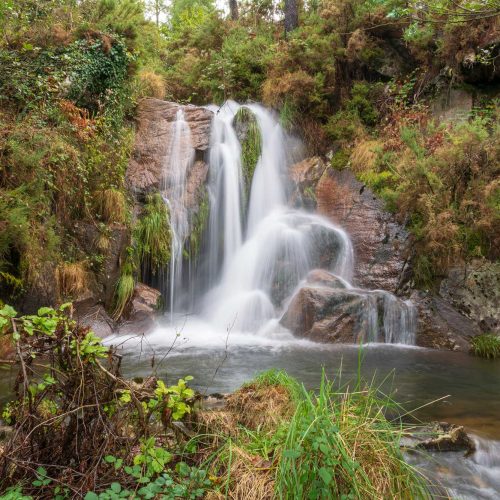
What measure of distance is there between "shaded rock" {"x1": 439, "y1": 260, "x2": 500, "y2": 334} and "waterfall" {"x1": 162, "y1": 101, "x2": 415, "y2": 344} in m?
0.84

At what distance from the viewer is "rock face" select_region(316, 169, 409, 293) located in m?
8.45

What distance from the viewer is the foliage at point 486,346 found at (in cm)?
686

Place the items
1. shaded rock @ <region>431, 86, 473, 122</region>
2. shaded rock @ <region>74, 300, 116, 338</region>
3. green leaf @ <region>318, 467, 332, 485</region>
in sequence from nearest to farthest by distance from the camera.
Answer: green leaf @ <region>318, 467, 332, 485</region> < shaded rock @ <region>74, 300, 116, 338</region> < shaded rock @ <region>431, 86, 473, 122</region>

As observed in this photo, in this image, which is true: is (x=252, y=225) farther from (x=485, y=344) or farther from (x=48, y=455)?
(x=48, y=455)

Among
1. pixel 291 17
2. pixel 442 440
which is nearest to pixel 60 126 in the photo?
pixel 442 440

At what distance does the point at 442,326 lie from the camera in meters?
7.49

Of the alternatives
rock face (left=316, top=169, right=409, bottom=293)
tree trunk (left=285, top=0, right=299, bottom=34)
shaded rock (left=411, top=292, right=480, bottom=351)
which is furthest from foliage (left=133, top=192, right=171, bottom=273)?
tree trunk (left=285, top=0, right=299, bottom=34)

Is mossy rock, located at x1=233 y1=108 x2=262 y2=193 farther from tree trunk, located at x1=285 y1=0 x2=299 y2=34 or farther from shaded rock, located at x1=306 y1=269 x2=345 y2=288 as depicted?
tree trunk, located at x1=285 y1=0 x2=299 y2=34

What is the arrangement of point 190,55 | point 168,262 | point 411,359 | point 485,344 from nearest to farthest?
point 411,359 → point 485,344 → point 168,262 → point 190,55

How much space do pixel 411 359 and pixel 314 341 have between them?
158 centimetres

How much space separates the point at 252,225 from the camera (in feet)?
34.3

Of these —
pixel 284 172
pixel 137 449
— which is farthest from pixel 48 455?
pixel 284 172

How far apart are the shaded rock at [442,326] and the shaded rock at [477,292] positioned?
5.0 inches

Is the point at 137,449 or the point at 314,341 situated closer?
the point at 137,449
